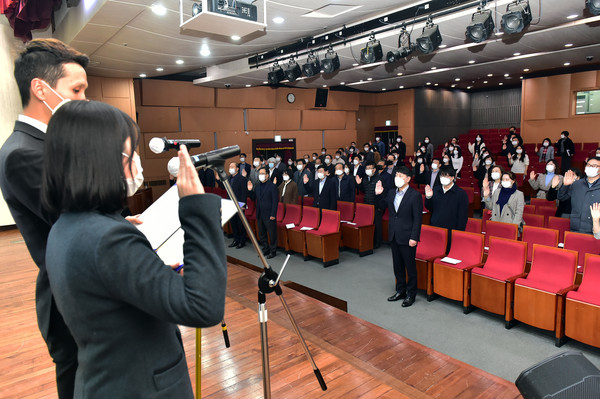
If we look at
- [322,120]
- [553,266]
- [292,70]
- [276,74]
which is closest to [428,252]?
[553,266]

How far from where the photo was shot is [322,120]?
56.9ft

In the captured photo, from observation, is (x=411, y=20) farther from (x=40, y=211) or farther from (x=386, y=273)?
(x=40, y=211)

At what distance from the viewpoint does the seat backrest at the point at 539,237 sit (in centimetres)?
493

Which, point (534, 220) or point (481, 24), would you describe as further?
point (534, 220)

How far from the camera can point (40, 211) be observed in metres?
1.17

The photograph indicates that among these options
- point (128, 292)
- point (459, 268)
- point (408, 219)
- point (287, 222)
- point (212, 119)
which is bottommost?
point (459, 268)

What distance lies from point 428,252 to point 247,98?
436 inches

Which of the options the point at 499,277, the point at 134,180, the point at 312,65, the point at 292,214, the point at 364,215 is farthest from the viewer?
the point at 312,65

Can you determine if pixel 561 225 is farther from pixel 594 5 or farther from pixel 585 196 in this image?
pixel 594 5

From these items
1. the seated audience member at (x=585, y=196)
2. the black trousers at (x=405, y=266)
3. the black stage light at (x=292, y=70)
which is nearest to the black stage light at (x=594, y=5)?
the seated audience member at (x=585, y=196)

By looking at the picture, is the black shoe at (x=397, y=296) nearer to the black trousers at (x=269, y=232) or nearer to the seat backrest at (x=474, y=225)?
the seat backrest at (x=474, y=225)

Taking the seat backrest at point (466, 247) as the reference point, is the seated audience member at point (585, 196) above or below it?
above

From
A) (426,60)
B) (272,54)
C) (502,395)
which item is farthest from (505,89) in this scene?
(502,395)

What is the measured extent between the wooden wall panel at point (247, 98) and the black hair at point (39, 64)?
13.2 m
